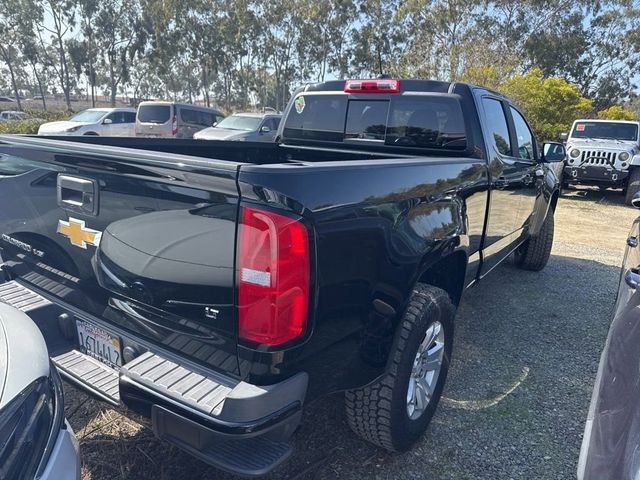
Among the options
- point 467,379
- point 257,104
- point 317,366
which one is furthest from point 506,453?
point 257,104

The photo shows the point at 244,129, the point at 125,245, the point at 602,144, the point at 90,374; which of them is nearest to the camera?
the point at 125,245

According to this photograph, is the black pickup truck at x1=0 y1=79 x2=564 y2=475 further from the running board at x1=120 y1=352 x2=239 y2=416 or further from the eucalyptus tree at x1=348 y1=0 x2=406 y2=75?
the eucalyptus tree at x1=348 y1=0 x2=406 y2=75

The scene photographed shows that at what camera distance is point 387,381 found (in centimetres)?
229

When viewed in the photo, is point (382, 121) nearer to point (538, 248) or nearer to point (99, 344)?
point (99, 344)

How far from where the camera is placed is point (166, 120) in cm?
1579

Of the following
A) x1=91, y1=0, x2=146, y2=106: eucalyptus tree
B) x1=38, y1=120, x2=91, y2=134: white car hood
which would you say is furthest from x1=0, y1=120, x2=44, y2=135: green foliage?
x1=91, y1=0, x2=146, y2=106: eucalyptus tree

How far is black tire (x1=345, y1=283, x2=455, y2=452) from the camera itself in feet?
7.55

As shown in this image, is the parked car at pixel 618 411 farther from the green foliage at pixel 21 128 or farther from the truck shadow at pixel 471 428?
the green foliage at pixel 21 128

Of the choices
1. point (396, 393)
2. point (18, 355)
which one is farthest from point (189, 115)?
point (18, 355)

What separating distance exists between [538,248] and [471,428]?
11.0 ft

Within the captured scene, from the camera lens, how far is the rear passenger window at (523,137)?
14.1 feet

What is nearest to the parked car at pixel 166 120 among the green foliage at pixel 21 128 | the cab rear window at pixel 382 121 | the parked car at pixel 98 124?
the parked car at pixel 98 124

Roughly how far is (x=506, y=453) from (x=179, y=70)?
6118cm

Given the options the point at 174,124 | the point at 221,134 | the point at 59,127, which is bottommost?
the point at 59,127
